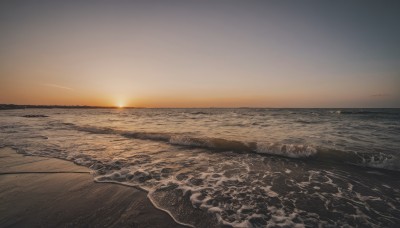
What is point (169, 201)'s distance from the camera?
4285 mm

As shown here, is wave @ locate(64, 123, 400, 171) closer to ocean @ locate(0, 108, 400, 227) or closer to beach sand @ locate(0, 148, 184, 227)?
ocean @ locate(0, 108, 400, 227)

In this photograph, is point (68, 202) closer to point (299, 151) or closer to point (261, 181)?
point (261, 181)

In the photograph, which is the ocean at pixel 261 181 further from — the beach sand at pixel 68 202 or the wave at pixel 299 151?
the beach sand at pixel 68 202

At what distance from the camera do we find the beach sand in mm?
3406

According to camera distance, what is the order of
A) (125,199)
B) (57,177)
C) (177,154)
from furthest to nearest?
(177,154) < (57,177) < (125,199)

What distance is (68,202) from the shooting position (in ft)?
13.4

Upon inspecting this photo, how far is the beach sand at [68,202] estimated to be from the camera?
341cm

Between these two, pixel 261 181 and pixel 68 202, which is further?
pixel 261 181

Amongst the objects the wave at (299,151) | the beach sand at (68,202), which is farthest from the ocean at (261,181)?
the beach sand at (68,202)

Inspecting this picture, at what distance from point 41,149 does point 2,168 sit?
3019 millimetres

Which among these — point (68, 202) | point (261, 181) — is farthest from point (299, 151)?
point (68, 202)

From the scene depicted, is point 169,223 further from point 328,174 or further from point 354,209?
point 328,174

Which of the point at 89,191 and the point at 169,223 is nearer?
the point at 169,223

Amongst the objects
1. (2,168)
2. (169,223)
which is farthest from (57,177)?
(169,223)
